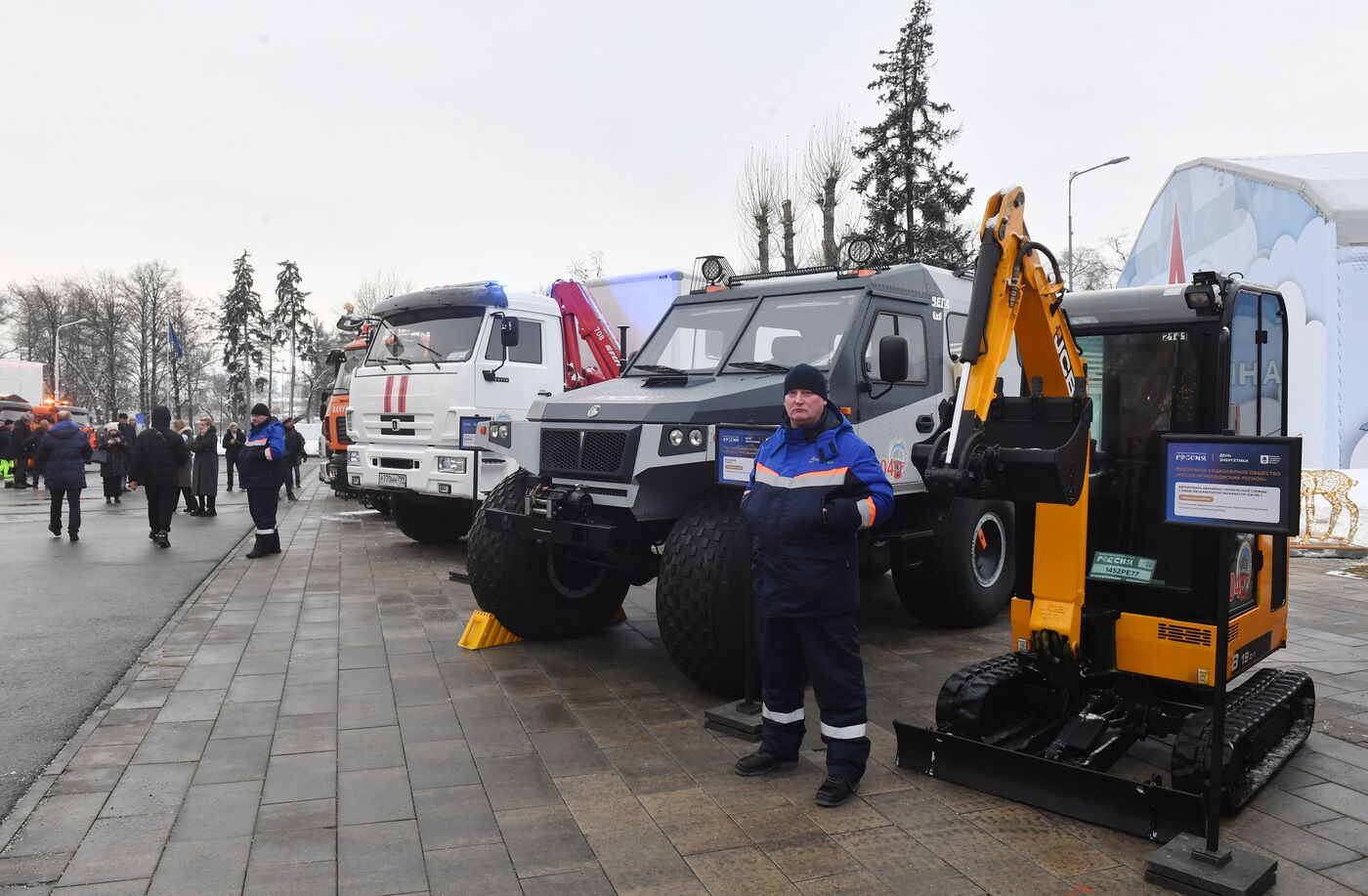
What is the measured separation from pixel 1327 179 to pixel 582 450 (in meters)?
15.4

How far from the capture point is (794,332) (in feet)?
22.1

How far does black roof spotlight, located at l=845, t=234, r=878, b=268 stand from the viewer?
Result: 7408mm

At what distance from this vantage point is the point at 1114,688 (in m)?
4.84

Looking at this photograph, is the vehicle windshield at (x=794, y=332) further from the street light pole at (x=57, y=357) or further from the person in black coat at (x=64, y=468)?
the street light pole at (x=57, y=357)

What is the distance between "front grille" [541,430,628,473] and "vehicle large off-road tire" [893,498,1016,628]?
8.50 feet

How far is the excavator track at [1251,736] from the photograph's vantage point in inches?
159

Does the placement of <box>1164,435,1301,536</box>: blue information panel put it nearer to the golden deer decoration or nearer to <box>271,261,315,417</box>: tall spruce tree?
the golden deer decoration

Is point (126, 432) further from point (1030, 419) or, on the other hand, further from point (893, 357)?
point (1030, 419)

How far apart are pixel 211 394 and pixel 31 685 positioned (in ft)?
287

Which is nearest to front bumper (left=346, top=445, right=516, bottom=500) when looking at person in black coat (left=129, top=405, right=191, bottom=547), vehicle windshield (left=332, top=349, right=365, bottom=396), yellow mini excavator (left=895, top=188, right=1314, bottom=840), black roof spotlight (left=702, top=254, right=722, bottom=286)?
person in black coat (left=129, top=405, right=191, bottom=547)

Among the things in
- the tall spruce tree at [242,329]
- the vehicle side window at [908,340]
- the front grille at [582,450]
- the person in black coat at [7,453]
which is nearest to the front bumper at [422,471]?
the front grille at [582,450]

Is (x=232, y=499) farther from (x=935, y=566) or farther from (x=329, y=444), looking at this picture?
(x=935, y=566)

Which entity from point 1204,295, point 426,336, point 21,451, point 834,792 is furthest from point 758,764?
point 21,451

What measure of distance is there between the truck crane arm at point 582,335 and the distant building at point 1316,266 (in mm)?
9937
